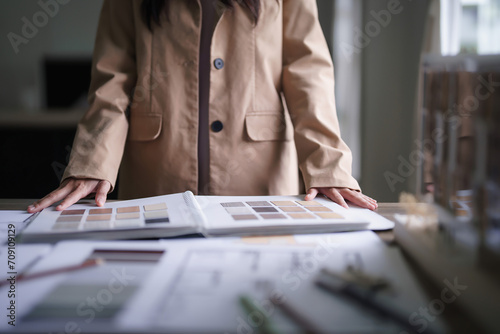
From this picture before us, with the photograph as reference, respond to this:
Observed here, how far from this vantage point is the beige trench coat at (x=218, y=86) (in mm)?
1062

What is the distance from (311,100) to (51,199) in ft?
1.94

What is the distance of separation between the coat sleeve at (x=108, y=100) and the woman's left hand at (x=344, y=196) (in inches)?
16.2

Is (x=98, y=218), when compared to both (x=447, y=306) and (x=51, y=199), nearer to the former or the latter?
(x=51, y=199)

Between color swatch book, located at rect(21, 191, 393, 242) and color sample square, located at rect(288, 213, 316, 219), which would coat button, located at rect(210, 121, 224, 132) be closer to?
color swatch book, located at rect(21, 191, 393, 242)

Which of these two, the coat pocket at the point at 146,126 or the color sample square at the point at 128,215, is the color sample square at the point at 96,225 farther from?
the coat pocket at the point at 146,126

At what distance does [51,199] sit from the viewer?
30.4 inches

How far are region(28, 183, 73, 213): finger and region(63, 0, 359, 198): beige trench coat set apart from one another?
24 centimetres

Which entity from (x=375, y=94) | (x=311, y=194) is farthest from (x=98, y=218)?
(x=375, y=94)

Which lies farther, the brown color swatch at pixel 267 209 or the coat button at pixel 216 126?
the coat button at pixel 216 126

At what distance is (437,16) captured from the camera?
2.25 meters

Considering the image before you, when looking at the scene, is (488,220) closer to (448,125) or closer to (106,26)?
(448,125)

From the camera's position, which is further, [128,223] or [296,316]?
[128,223]

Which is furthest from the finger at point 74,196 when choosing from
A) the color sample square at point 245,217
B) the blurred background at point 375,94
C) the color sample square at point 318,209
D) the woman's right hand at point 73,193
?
the blurred background at point 375,94

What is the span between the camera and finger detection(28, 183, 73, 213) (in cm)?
74
